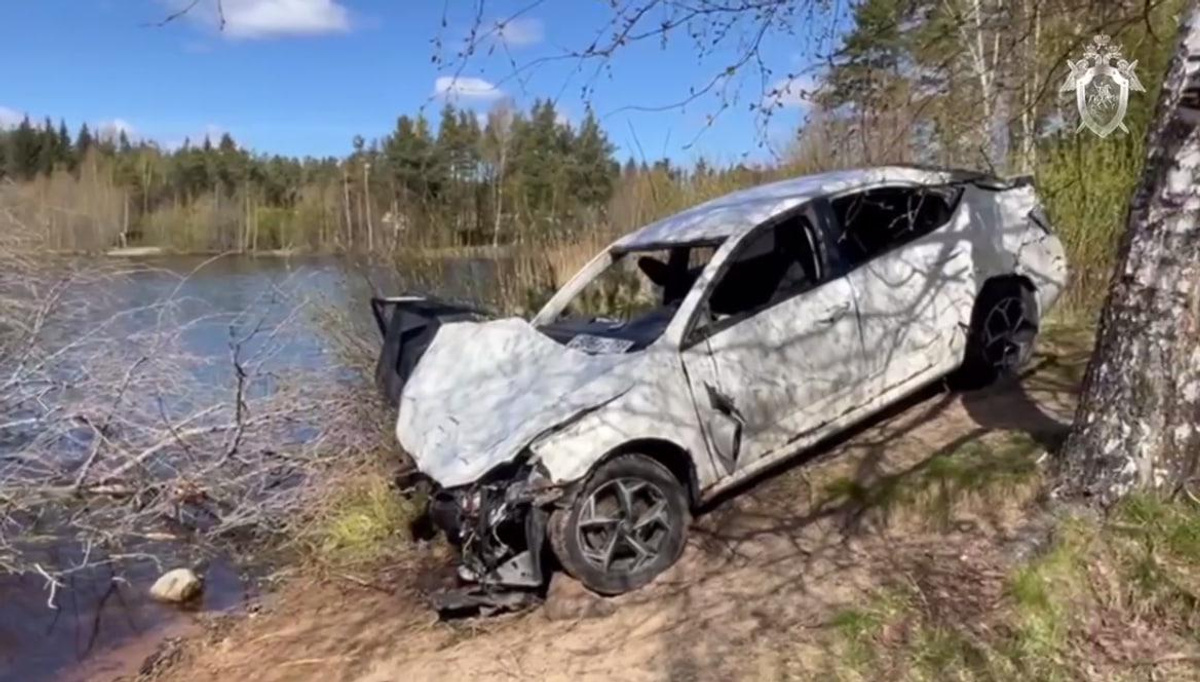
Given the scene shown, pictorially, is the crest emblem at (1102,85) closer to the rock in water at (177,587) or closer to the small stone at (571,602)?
the small stone at (571,602)

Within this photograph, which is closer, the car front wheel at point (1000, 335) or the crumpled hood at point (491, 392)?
the crumpled hood at point (491, 392)

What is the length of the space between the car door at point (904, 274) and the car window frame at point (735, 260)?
13cm

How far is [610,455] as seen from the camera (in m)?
5.73

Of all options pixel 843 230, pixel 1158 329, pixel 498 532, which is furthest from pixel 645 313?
pixel 1158 329

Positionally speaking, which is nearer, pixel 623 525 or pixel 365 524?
pixel 623 525

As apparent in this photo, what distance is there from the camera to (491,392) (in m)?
6.34

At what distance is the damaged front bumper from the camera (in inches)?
222

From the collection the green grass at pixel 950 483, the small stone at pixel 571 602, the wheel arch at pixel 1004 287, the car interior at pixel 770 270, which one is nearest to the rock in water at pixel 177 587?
the small stone at pixel 571 602

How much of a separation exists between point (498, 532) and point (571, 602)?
→ 0.54 m

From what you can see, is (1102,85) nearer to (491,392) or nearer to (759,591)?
(759,591)

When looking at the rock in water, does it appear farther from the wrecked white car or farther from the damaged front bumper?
the damaged front bumper

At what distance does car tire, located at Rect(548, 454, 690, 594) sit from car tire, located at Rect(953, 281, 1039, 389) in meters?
2.74

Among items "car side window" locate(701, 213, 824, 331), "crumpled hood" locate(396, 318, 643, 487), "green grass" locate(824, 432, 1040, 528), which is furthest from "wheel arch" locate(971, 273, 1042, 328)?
"crumpled hood" locate(396, 318, 643, 487)

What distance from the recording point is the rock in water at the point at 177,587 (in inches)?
346
